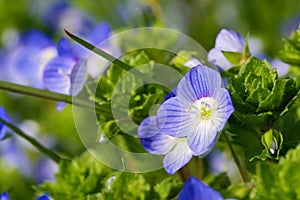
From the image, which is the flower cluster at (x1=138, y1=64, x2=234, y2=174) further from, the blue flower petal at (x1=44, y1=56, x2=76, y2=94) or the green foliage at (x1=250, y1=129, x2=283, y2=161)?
the blue flower petal at (x1=44, y1=56, x2=76, y2=94)

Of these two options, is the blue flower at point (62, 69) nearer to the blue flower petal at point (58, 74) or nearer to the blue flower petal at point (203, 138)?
the blue flower petal at point (58, 74)

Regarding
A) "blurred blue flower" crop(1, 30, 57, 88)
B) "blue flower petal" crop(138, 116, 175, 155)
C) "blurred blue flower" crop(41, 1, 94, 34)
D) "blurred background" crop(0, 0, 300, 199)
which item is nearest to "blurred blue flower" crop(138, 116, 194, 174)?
"blue flower petal" crop(138, 116, 175, 155)

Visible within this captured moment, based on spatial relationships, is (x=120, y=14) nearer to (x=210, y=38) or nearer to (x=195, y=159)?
(x=210, y=38)

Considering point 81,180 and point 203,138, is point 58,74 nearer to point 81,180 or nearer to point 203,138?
point 81,180

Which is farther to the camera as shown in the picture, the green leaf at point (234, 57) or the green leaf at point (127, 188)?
the green leaf at point (234, 57)

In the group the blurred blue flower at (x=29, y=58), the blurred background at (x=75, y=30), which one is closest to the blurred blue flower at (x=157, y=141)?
the blurred blue flower at (x=29, y=58)

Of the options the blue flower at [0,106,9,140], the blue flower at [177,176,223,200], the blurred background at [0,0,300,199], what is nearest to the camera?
the blue flower at [177,176,223,200]

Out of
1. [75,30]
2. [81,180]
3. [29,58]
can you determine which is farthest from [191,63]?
[75,30]
